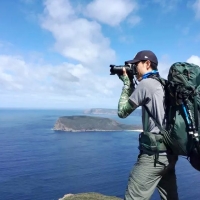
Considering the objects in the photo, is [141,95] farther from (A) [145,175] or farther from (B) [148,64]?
(A) [145,175]

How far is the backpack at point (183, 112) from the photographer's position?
3363 millimetres

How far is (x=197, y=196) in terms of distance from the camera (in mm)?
66000

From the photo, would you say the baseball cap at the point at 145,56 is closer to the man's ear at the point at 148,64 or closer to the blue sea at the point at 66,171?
the man's ear at the point at 148,64

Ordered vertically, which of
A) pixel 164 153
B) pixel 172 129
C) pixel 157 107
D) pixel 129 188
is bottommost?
pixel 129 188

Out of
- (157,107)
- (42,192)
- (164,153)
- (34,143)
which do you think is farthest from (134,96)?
(34,143)

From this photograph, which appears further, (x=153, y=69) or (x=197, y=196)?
(x=197, y=196)

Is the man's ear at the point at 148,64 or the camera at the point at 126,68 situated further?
the camera at the point at 126,68

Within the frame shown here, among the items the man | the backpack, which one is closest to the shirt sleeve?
the man

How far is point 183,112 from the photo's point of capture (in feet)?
11.3

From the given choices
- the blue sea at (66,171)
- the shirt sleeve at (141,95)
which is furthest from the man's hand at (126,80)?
the blue sea at (66,171)

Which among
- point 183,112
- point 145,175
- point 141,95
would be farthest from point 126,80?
point 145,175

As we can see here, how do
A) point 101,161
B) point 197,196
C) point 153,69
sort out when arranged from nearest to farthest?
point 153,69 → point 197,196 → point 101,161

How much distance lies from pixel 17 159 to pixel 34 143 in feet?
95.1

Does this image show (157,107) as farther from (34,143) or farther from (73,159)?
(34,143)
